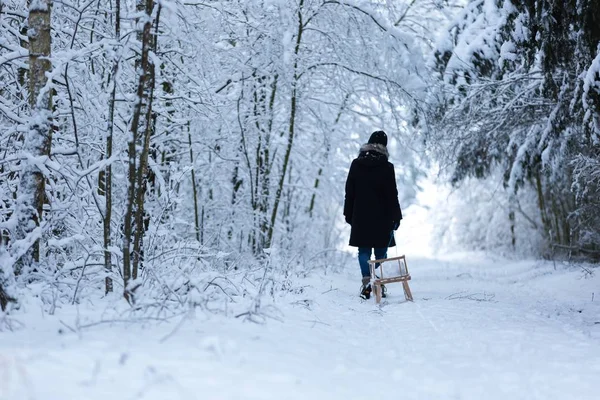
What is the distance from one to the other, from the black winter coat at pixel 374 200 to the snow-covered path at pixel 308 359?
2.06 metres

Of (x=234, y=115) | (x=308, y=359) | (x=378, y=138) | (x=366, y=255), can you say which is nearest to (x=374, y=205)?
(x=366, y=255)

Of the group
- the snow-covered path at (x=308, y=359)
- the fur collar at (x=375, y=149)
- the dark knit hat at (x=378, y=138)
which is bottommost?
the snow-covered path at (x=308, y=359)

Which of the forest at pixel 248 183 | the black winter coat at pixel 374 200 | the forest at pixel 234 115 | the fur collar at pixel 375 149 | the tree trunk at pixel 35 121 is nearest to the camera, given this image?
the forest at pixel 248 183

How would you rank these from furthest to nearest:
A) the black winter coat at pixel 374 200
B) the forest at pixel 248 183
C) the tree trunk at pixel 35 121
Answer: the black winter coat at pixel 374 200
the tree trunk at pixel 35 121
the forest at pixel 248 183

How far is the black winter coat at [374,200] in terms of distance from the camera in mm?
7293

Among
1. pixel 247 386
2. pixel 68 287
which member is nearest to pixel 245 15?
pixel 68 287

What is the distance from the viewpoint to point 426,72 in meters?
8.83

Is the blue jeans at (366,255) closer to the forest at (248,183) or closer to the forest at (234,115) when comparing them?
the forest at (248,183)

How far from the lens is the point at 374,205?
7.35m

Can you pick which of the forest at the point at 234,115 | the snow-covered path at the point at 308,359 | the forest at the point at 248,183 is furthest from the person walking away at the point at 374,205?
the snow-covered path at the point at 308,359

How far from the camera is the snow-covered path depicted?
8.00ft

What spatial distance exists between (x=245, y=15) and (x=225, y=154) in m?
2.64

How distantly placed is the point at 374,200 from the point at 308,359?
4.26 meters

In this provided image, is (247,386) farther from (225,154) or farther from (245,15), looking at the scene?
(225,154)
